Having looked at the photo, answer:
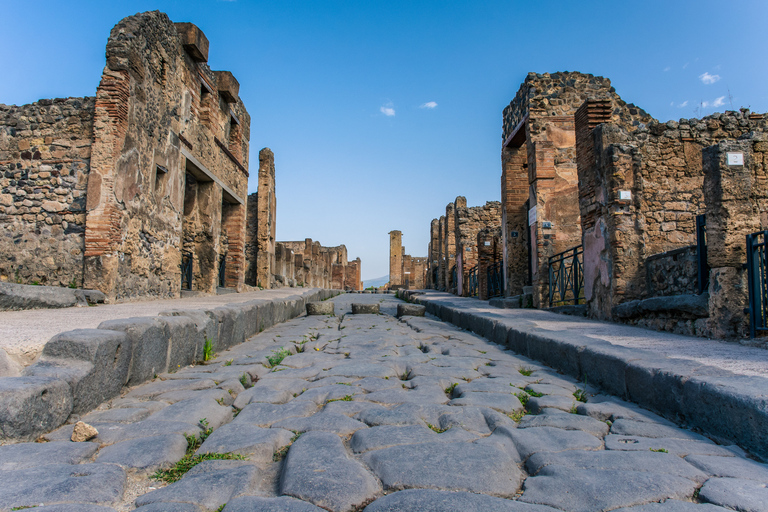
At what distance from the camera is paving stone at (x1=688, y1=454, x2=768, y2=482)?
1782 millimetres

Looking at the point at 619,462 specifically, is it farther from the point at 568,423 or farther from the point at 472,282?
the point at 472,282

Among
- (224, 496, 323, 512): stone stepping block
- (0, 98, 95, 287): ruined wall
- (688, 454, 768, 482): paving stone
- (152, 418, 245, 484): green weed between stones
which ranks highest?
(0, 98, 95, 287): ruined wall

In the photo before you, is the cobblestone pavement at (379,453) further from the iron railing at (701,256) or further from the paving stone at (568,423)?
the iron railing at (701,256)

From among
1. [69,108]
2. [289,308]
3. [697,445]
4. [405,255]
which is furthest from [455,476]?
[405,255]

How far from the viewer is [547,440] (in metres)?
2.14

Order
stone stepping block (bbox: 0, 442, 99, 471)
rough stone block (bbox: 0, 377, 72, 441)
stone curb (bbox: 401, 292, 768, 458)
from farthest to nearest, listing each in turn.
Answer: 1. stone curb (bbox: 401, 292, 768, 458)
2. rough stone block (bbox: 0, 377, 72, 441)
3. stone stepping block (bbox: 0, 442, 99, 471)

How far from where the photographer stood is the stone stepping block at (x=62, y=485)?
148cm

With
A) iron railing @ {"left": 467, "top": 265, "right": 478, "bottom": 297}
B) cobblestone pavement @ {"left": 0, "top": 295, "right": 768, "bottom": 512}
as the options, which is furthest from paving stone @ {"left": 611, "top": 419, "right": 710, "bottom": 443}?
iron railing @ {"left": 467, "top": 265, "right": 478, "bottom": 297}

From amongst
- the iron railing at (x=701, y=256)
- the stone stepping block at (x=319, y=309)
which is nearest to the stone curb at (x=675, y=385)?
the iron railing at (x=701, y=256)

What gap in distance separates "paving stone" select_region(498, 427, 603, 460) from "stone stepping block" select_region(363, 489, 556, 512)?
0.50m

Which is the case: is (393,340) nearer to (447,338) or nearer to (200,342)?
(447,338)

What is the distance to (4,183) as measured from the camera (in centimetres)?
737

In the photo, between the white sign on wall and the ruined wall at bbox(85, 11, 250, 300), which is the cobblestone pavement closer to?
the ruined wall at bbox(85, 11, 250, 300)

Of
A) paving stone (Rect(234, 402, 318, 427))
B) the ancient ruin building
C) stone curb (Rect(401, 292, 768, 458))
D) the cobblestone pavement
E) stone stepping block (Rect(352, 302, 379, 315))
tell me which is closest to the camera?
the cobblestone pavement
